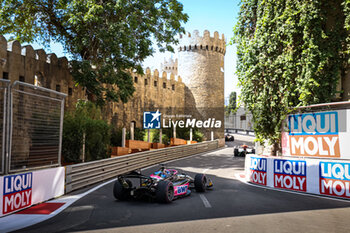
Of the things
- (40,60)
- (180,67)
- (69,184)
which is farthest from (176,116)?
(69,184)

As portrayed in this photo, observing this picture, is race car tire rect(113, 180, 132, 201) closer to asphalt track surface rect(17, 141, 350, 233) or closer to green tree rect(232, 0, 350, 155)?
asphalt track surface rect(17, 141, 350, 233)

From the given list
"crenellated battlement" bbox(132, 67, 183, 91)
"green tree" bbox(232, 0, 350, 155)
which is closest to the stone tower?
"crenellated battlement" bbox(132, 67, 183, 91)

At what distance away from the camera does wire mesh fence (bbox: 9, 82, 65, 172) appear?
7086 mm

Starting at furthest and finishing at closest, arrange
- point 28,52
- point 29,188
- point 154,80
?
point 154,80
point 28,52
point 29,188

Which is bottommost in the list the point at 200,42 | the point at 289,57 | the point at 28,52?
the point at 289,57

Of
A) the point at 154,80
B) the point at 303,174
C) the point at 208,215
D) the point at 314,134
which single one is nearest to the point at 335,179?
the point at 303,174

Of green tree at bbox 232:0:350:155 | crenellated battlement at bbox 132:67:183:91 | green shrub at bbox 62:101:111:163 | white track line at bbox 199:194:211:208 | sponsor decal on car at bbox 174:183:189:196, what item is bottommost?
white track line at bbox 199:194:211:208

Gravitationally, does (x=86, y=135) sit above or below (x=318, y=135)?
below

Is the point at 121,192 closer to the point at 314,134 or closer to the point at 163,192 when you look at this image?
the point at 163,192

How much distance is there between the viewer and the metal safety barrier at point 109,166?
10008 mm

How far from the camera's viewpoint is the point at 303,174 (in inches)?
406

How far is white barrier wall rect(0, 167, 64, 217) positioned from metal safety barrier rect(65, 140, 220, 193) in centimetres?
72

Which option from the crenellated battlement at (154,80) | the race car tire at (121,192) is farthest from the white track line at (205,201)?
the crenellated battlement at (154,80)

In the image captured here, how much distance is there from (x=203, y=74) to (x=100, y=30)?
26125mm
